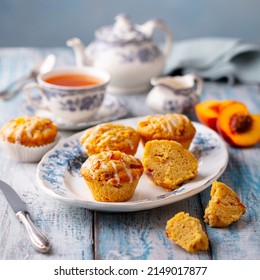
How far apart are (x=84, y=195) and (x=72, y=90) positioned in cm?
80

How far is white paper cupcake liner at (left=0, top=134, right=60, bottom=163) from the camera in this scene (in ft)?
8.12

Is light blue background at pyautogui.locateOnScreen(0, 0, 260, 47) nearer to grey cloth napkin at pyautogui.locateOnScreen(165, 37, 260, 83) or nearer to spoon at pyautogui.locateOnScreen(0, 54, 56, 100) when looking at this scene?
grey cloth napkin at pyautogui.locateOnScreen(165, 37, 260, 83)

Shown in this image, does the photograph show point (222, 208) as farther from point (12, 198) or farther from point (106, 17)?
point (106, 17)

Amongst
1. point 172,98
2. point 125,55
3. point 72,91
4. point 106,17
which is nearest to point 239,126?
point 172,98

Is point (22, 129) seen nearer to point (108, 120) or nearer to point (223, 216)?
point (108, 120)

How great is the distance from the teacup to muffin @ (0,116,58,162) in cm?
31

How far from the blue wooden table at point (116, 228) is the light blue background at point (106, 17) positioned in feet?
9.72

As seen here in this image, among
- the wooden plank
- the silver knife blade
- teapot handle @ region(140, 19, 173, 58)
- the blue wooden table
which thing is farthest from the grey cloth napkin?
the silver knife blade

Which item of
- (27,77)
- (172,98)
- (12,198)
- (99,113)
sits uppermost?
(12,198)

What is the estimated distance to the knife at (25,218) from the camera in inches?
73.2

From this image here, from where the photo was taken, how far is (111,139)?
2336 millimetres

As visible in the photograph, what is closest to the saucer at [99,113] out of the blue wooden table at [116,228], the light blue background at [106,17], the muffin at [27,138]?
the muffin at [27,138]

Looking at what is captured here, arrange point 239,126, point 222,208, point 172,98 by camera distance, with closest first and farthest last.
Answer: point 222,208 < point 239,126 < point 172,98

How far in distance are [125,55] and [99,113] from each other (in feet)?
1.48
